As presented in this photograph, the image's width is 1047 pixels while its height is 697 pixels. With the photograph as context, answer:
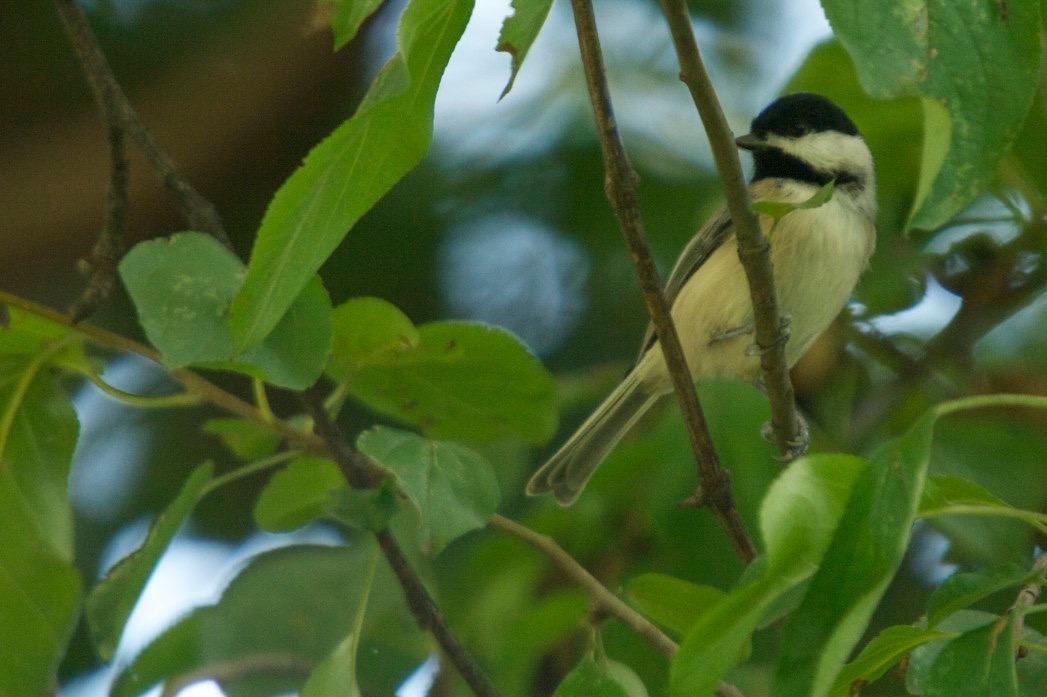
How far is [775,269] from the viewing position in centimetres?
230

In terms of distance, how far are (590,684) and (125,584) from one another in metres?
0.50


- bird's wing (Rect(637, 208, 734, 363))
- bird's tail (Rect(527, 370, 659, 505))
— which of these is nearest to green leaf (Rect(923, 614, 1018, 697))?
bird's tail (Rect(527, 370, 659, 505))

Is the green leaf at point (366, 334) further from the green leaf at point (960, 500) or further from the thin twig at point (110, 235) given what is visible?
the green leaf at point (960, 500)

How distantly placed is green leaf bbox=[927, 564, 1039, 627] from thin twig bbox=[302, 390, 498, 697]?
0.51 m

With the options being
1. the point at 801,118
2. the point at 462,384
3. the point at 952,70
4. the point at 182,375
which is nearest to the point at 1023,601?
the point at 952,70

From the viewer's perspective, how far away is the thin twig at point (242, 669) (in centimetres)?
165

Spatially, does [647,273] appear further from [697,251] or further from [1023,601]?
[697,251]

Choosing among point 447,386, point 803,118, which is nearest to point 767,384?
point 447,386

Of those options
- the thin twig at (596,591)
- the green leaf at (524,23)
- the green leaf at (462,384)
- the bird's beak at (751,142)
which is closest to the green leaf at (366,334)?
the green leaf at (462,384)

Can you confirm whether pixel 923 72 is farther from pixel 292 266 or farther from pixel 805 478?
pixel 292 266

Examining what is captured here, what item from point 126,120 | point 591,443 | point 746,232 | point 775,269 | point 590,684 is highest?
point 126,120

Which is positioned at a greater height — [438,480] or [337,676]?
[438,480]

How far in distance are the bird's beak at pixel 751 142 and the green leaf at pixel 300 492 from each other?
1.38m

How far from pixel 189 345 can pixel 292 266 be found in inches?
8.3
